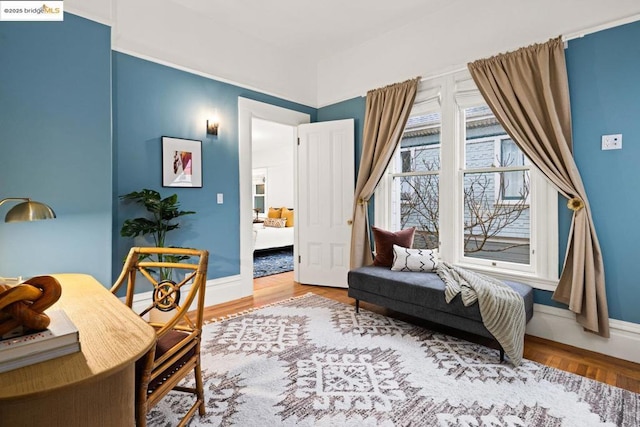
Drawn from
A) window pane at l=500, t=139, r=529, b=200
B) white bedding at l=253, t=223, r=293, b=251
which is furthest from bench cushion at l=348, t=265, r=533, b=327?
white bedding at l=253, t=223, r=293, b=251

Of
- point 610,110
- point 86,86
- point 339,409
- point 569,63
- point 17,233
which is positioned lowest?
point 339,409

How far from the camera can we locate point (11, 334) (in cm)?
94

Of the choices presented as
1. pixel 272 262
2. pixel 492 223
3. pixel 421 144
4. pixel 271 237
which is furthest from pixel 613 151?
pixel 271 237

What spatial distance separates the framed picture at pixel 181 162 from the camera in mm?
3340

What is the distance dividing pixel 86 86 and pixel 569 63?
3.93 m

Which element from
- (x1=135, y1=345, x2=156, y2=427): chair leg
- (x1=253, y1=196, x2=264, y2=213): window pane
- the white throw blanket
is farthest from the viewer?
(x1=253, y1=196, x2=264, y2=213): window pane

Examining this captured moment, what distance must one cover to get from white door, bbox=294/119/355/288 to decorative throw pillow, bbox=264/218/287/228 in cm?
277

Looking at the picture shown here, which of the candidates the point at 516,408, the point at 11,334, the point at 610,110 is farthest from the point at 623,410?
the point at 11,334

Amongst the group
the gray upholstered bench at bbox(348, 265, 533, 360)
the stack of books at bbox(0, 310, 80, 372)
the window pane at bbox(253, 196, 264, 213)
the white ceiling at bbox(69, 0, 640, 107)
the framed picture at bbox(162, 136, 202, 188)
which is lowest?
A: the gray upholstered bench at bbox(348, 265, 533, 360)

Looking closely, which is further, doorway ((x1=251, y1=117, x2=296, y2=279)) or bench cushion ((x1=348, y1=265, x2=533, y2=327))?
doorway ((x1=251, y1=117, x2=296, y2=279))

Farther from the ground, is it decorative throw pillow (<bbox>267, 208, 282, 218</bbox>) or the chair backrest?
decorative throw pillow (<bbox>267, 208, 282, 218</bbox>)

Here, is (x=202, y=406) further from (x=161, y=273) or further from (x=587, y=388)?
(x=587, y=388)

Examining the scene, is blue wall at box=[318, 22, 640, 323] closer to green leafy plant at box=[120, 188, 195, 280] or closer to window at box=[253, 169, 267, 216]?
green leafy plant at box=[120, 188, 195, 280]

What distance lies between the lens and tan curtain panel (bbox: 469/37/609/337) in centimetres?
248
